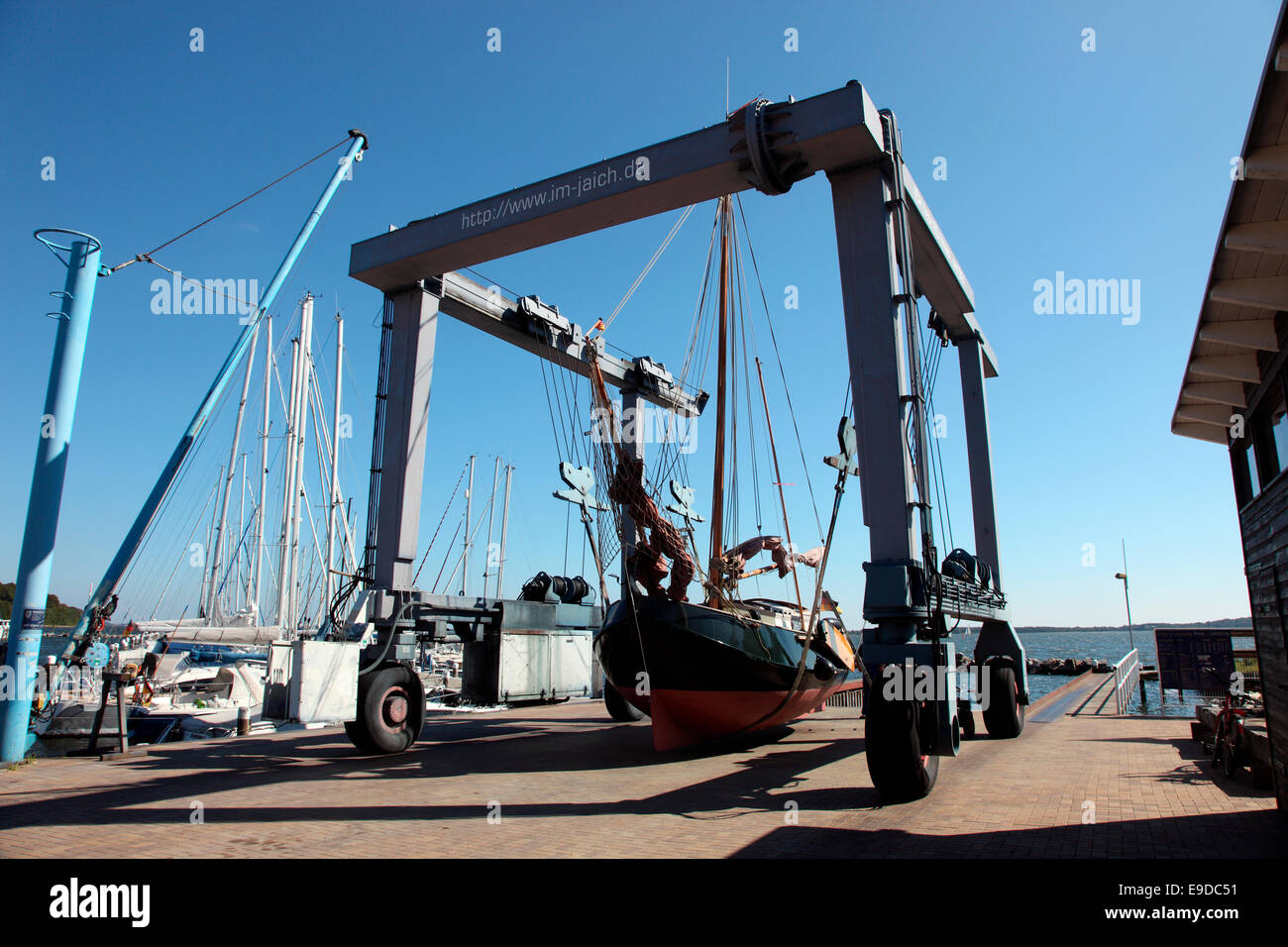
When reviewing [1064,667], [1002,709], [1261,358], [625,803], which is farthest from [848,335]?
[1064,667]

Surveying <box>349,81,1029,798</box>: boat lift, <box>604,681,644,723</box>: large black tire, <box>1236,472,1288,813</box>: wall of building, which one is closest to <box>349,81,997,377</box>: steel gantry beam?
<box>349,81,1029,798</box>: boat lift

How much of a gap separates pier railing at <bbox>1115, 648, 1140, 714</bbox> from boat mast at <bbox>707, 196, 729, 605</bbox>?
12171mm

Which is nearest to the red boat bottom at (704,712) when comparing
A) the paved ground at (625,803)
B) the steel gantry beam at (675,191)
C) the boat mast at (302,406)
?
the paved ground at (625,803)

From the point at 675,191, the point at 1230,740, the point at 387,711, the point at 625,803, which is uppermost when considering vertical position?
the point at 675,191

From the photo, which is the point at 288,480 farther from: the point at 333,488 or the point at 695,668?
the point at 695,668

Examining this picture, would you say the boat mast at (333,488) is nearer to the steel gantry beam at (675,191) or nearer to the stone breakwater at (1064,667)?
the steel gantry beam at (675,191)

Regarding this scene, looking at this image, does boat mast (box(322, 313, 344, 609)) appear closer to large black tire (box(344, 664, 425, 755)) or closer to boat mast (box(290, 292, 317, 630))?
boat mast (box(290, 292, 317, 630))

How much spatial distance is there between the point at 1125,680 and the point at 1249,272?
21755 mm

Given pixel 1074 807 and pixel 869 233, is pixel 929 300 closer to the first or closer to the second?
pixel 869 233

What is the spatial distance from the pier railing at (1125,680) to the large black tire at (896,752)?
14.3 metres

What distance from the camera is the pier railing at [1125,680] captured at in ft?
67.4

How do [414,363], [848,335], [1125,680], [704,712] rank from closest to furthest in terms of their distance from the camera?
[848,335] → [704,712] → [414,363] → [1125,680]

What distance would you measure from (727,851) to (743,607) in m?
8.59

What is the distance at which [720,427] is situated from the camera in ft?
55.8
